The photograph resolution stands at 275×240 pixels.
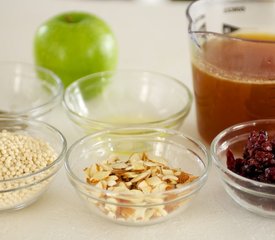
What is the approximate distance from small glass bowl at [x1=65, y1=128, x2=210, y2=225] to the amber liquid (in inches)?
3.8

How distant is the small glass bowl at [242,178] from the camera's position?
1.10 m

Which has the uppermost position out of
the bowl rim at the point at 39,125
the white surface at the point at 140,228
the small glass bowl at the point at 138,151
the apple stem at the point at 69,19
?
the apple stem at the point at 69,19

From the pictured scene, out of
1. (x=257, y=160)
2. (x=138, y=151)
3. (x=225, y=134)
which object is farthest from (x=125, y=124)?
(x=257, y=160)

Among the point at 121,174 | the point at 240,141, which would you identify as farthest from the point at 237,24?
the point at 121,174

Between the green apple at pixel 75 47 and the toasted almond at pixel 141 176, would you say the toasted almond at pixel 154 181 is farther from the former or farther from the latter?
the green apple at pixel 75 47

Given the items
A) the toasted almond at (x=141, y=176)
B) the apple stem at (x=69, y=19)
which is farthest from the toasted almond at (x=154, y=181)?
the apple stem at (x=69, y=19)

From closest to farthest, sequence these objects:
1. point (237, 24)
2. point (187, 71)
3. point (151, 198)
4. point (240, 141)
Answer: point (151, 198), point (240, 141), point (237, 24), point (187, 71)

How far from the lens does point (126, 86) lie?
5.10ft

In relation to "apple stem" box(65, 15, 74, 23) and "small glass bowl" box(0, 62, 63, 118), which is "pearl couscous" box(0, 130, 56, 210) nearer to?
"small glass bowl" box(0, 62, 63, 118)

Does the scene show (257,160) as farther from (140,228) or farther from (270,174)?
(140,228)

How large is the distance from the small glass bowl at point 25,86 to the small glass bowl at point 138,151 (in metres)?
0.25

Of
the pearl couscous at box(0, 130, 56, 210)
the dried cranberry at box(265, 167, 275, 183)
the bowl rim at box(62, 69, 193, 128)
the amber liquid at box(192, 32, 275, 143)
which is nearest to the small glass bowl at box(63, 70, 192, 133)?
the bowl rim at box(62, 69, 193, 128)

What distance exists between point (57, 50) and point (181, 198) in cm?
58

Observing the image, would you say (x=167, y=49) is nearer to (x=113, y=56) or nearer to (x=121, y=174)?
(x=113, y=56)
